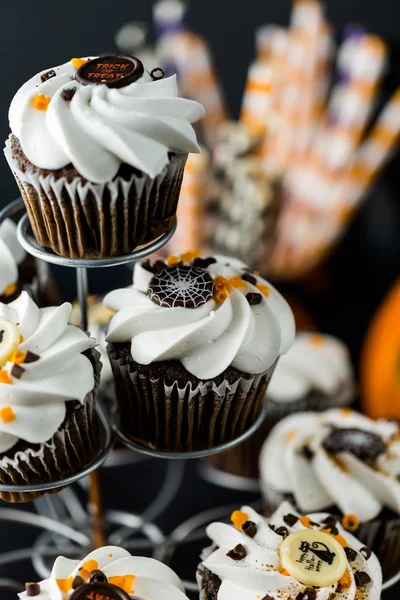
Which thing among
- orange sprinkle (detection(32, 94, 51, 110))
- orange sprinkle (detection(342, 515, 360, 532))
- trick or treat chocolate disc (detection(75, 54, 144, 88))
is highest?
trick or treat chocolate disc (detection(75, 54, 144, 88))

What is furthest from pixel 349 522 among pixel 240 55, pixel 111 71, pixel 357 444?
pixel 240 55

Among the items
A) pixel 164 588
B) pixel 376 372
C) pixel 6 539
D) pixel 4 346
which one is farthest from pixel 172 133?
pixel 376 372

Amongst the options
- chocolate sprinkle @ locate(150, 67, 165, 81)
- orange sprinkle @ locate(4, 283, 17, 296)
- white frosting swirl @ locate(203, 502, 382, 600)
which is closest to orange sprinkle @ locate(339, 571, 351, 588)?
white frosting swirl @ locate(203, 502, 382, 600)

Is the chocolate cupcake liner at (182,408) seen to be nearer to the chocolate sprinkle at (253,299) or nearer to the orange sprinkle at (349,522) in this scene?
the chocolate sprinkle at (253,299)

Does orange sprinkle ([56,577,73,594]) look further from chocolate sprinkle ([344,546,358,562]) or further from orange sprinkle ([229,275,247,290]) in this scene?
orange sprinkle ([229,275,247,290])

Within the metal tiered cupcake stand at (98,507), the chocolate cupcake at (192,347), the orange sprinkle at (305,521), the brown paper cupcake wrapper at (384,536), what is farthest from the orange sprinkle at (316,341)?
the orange sprinkle at (305,521)
